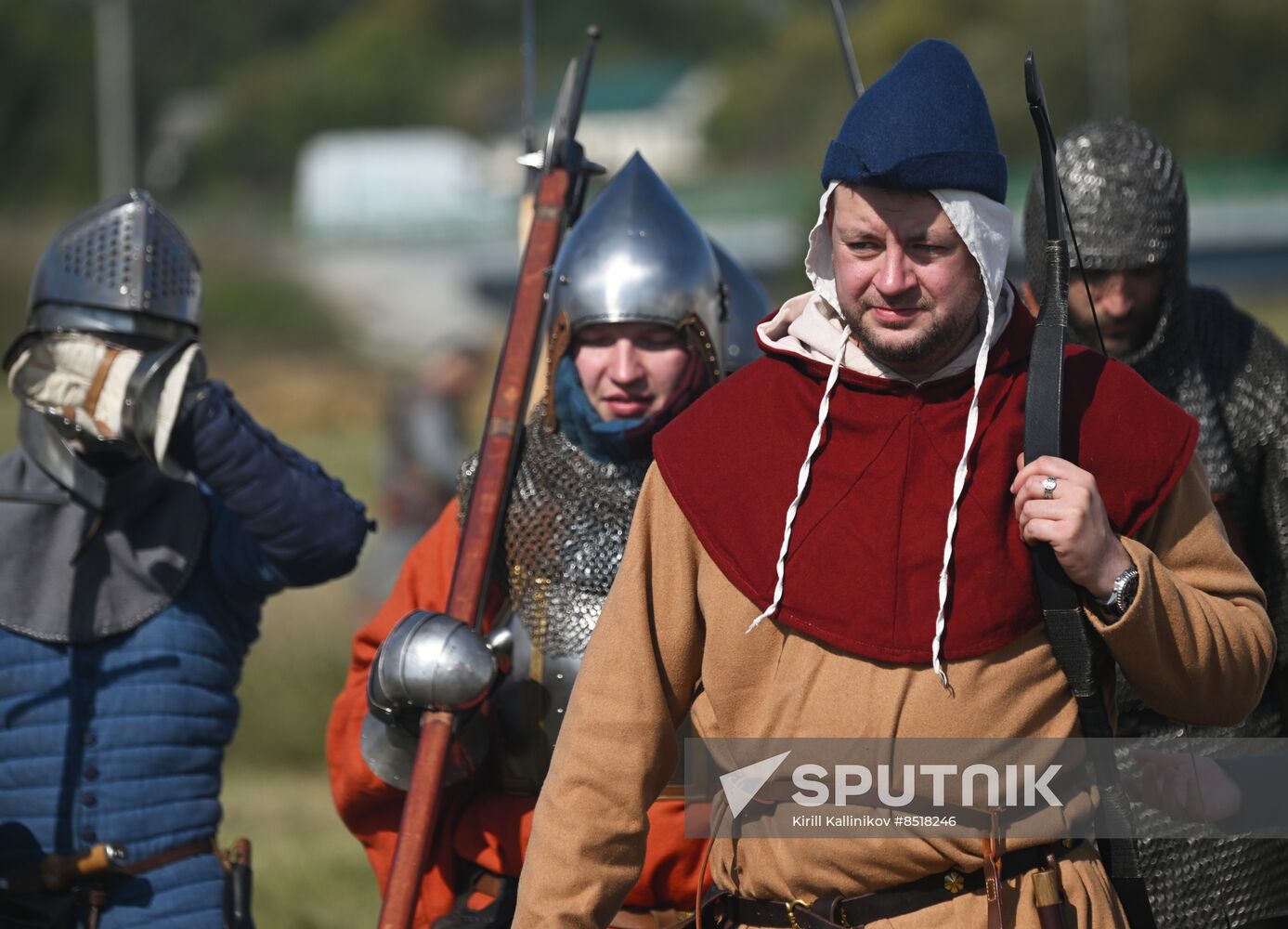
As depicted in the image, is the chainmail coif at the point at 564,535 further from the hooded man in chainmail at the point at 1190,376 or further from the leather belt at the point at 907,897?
the leather belt at the point at 907,897

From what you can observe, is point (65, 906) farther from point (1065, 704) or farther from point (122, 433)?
point (1065, 704)

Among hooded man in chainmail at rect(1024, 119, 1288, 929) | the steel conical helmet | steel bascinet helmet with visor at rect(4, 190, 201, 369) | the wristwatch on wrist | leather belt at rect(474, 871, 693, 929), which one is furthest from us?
the steel conical helmet

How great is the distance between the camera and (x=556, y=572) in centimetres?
407

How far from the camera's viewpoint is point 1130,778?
12.5 feet

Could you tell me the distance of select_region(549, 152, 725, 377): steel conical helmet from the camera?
420 centimetres

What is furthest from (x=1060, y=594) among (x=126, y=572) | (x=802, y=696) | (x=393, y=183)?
(x=393, y=183)

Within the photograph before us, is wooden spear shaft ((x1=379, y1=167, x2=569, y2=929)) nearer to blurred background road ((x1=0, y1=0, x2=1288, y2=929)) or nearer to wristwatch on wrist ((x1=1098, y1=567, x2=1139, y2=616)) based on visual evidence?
wristwatch on wrist ((x1=1098, y1=567, x2=1139, y2=616))

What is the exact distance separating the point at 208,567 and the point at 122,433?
1.26 feet

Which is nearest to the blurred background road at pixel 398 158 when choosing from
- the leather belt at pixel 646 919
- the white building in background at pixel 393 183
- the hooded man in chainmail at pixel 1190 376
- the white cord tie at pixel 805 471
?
the white building in background at pixel 393 183

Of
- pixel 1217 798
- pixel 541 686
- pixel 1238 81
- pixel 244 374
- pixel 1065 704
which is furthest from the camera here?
pixel 1238 81

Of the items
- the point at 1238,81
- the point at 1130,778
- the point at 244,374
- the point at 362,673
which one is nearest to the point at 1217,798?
the point at 1130,778

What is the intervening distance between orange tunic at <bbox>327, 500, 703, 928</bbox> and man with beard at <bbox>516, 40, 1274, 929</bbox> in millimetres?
887

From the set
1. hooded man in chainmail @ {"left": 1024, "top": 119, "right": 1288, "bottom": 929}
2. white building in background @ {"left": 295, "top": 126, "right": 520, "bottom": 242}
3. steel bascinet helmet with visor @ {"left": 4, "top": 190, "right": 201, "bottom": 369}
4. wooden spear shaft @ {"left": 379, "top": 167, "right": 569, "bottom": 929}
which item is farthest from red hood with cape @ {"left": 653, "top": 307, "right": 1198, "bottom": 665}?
white building in background @ {"left": 295, "top": 126, "right": 520, "bottom": 242}

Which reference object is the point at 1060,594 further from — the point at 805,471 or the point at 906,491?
the point at 805,471
